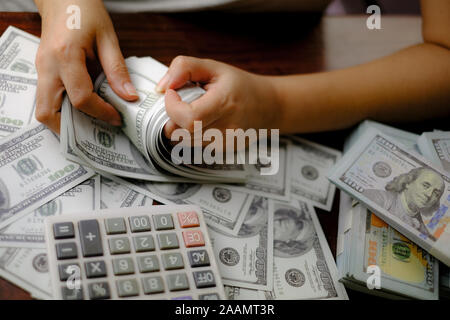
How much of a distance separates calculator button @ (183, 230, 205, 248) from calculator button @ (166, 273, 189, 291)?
0.13 ft

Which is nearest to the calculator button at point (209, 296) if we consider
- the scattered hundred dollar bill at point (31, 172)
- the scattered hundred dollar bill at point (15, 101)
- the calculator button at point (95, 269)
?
the calculator button at point (95, 269)

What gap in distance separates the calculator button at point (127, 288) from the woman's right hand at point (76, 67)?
0.21m

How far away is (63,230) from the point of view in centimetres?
45

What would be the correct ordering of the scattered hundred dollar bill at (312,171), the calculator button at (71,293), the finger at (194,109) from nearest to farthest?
the calculator button at (71,293), the finger at (194,109), the scattered hundred dollar bill at (312,171)

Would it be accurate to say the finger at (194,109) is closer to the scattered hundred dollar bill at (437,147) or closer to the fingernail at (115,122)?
the fingernail at (115,122)

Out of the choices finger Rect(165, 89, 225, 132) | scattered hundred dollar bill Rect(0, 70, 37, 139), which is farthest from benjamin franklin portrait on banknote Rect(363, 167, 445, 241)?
scattered hundred dollar bill Rect(0, 70, 37, 139)

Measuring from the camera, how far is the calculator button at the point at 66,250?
1.43 feet

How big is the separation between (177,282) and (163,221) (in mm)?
75

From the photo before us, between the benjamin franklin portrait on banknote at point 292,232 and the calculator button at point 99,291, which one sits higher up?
the calculator button at point 99,291

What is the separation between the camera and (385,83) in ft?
2.25

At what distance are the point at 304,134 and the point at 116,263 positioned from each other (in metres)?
0.38

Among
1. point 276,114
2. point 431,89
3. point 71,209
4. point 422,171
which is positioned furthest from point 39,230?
point 431,89
